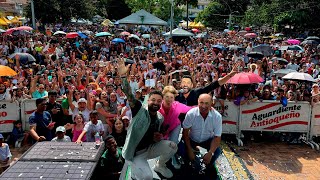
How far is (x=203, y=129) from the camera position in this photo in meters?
4.85

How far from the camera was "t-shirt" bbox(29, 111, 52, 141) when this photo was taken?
7.16m

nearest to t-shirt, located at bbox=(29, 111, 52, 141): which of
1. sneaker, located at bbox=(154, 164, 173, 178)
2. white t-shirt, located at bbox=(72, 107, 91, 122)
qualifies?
white t-shirt, located at bbox=(72, 107, 91, 122)

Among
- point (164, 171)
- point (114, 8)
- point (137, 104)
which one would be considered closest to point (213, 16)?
point (114, 8)

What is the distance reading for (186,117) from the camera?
4.86 meters

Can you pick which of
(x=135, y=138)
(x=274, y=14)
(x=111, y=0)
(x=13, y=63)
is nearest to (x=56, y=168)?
(x=135, y=138)

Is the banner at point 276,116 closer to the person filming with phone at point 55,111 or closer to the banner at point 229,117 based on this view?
the banner at point 229,117

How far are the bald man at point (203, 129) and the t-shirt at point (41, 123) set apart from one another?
3616mm

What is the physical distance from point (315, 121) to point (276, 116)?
1026 millimetres

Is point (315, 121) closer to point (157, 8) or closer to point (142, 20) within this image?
point (142, 20)

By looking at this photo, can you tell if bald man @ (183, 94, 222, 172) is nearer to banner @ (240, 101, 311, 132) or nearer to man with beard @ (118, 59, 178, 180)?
man with beard @ (118, 59, 178, 180)

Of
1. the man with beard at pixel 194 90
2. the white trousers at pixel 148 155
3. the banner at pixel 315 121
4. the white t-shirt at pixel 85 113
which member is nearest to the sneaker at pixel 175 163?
the white trousers at pixel 148 155

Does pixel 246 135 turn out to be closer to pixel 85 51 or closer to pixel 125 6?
pixel 85 51

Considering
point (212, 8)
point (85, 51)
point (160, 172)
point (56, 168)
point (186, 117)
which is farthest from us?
point (212, 8)

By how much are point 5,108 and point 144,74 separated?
497cm
